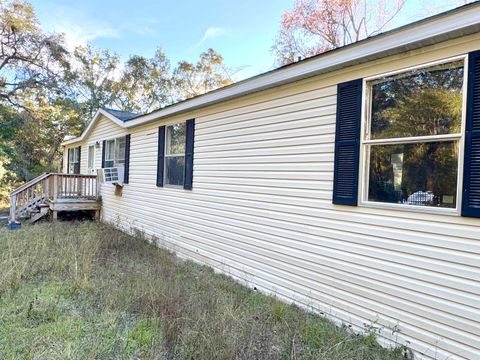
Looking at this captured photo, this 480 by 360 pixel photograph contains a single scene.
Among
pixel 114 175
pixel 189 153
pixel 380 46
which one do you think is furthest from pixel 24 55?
pixel 380 46

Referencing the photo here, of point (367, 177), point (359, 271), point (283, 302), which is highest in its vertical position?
point (367, 177)

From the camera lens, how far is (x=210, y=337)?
9.64ft

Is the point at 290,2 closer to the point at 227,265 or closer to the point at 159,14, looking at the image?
the point at 159,14

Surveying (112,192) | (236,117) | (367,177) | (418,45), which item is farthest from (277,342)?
(112,192)

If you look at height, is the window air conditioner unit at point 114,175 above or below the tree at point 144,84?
below

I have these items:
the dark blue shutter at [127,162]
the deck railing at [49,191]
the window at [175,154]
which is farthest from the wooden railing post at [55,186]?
the window at [175,154]

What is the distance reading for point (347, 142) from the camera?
3562 millimetres

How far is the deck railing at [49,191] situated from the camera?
32.9ft

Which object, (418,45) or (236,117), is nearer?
(418,45)

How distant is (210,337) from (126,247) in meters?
4.58

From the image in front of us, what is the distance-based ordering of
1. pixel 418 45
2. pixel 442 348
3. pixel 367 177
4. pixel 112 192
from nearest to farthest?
1. pixel 442 348
2. pixel 418 45
3. pixel 367 177
4. pixel 112 192

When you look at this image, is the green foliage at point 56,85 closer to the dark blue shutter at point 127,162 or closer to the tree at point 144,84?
the tree at point 144,84

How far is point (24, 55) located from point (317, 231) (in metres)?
18.5

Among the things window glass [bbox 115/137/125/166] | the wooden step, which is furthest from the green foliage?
window glass [bbox 115/137/125/166]
